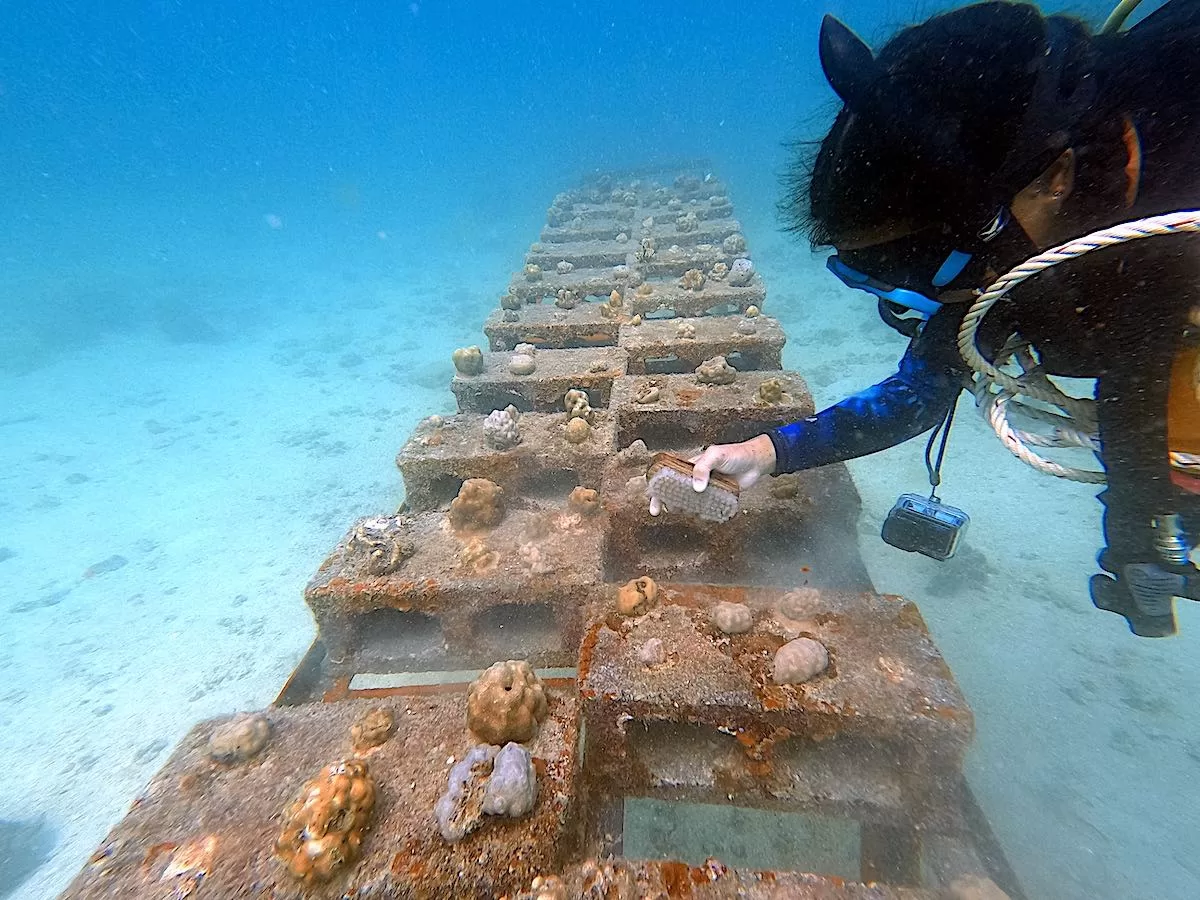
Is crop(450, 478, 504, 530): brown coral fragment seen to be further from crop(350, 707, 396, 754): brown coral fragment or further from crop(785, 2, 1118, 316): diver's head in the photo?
crop(785, 2, 1118, 316): diver's head

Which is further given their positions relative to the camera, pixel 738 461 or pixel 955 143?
pixel 738 461

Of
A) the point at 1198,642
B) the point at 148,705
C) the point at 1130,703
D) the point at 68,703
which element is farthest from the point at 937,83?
the point at 68,703

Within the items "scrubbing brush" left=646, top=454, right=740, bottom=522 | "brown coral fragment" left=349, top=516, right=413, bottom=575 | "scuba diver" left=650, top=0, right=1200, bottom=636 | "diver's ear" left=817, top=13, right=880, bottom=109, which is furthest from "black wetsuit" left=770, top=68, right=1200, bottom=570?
"brown coral fragment" left=349, top=516, right=413, bottom=575

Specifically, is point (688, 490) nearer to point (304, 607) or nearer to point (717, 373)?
point (717, 373)

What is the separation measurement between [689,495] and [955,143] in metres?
1.76

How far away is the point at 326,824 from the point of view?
203 cm

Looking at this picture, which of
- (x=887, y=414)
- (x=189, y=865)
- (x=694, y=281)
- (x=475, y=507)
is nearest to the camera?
(x=189, y=865)

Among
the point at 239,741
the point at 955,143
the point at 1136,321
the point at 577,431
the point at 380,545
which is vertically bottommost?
the point at 239,741

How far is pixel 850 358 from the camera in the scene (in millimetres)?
11266

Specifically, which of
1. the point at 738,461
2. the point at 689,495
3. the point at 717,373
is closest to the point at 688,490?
the point at 689,495

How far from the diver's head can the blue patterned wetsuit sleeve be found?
64cm

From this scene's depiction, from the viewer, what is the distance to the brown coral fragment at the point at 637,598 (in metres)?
2.80

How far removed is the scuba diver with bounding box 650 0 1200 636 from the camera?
1351 mm

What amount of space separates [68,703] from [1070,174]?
31.0ft
